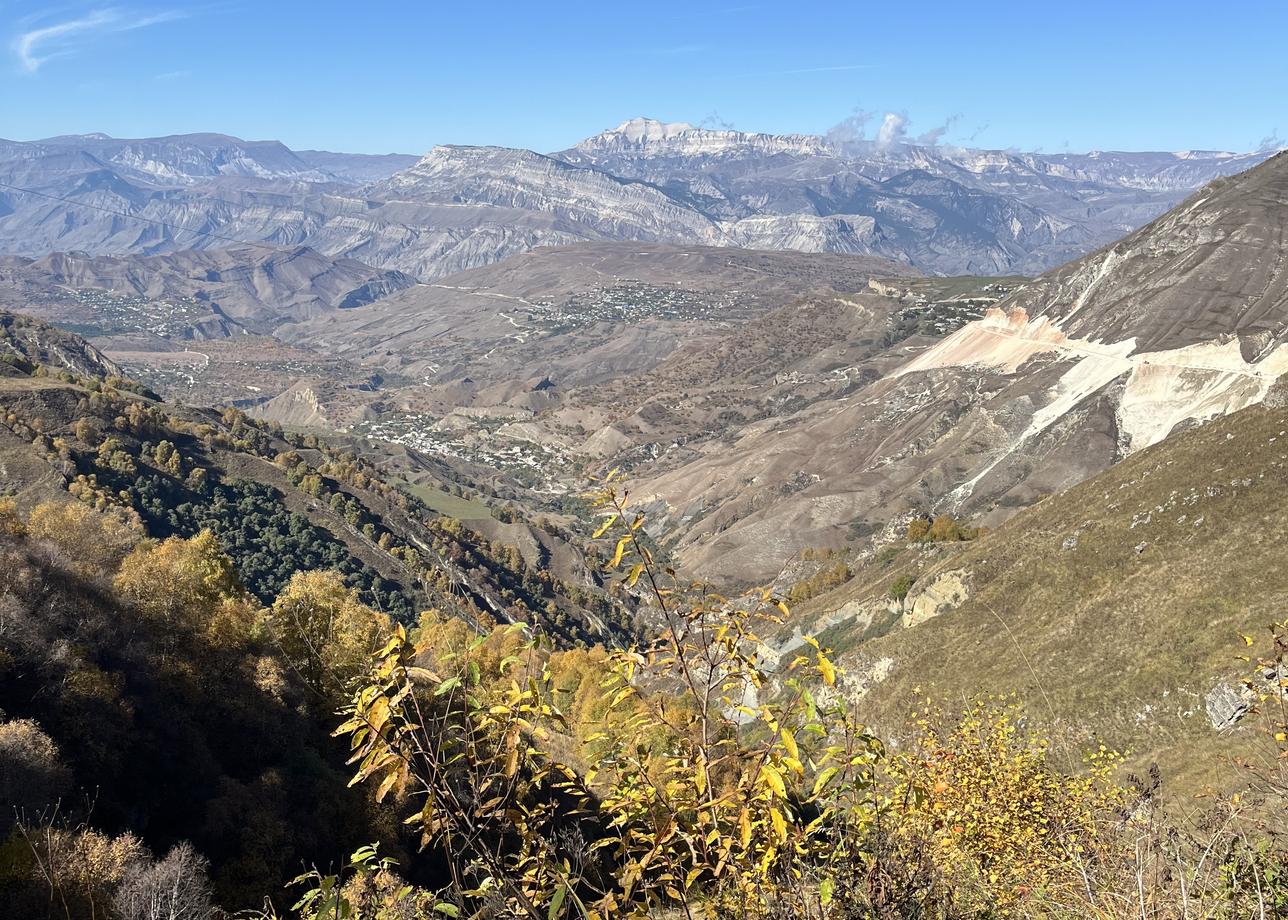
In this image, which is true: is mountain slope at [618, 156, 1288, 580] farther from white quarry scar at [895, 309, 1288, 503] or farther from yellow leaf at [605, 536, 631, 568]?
yellow leaf at [605, 536, 631, 568]

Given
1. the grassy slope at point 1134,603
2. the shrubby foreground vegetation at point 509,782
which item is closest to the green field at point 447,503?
the grassy slope at point 1134,603

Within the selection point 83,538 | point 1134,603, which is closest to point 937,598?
point 1134,603

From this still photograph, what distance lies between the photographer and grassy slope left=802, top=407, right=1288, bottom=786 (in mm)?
36031

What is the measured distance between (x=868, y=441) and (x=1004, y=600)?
310ft

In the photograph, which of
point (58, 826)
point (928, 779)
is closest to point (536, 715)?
point (928, 779)

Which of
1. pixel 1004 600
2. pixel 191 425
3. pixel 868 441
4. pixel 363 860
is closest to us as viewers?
pixel 363 860

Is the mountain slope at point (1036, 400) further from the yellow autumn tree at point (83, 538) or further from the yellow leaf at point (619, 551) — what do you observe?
the yellow leaf at point (619, 551)

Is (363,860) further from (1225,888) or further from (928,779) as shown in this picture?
(928,779)

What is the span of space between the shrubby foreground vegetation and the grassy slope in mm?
3617

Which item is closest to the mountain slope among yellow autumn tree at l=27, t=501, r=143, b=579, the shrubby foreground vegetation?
the shrubby foreground vegetation

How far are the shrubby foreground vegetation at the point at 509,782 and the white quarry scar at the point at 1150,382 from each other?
79105 mm

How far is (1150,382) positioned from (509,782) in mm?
125044

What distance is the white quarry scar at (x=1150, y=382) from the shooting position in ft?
316

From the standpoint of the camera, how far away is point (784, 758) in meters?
4.74
